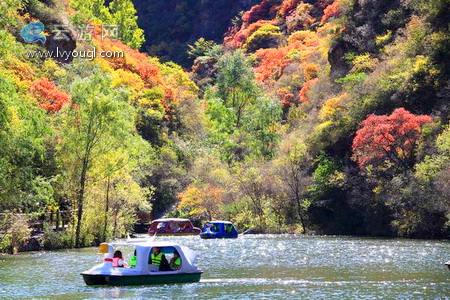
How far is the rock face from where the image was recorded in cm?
15938

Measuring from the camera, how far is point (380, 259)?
43688 millimetres

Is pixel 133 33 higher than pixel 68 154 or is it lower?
higher

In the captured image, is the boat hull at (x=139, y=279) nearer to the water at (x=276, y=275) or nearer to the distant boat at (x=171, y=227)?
the water at (x=276, y=275)

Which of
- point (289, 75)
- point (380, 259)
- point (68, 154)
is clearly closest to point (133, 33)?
point (289, 75)

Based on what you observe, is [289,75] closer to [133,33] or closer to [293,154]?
[133,33]

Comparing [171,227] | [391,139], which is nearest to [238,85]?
[171,227]

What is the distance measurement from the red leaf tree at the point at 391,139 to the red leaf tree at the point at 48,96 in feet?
84.9

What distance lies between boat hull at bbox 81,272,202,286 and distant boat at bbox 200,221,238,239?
37.9 meters

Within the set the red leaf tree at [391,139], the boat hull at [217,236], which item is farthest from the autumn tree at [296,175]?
the red leaf tree at [391,139]

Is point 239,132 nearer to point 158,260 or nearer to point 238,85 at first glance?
point 238,85

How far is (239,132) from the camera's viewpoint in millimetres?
103875

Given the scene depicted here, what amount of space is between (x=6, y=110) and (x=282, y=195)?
4745cm

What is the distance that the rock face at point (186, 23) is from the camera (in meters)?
159

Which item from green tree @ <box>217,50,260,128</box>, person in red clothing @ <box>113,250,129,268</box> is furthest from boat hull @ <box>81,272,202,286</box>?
green tree @ <box>217,50,260,128</box>
